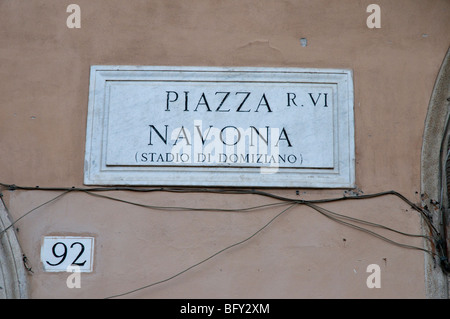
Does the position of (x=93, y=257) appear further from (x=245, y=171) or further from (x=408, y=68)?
(x=408, y=68)

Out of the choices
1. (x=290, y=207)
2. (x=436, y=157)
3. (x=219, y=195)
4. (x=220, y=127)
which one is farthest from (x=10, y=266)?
(x=436, y=157)

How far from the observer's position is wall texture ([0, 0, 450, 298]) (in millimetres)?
4457

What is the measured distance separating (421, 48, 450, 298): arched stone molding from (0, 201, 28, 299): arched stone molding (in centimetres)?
239

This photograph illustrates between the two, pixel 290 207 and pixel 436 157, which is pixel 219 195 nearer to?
pixel 290 207

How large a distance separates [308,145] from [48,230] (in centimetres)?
166

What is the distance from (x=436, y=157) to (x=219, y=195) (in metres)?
1.37

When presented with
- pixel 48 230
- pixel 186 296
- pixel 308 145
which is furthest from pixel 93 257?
pixel 308 145

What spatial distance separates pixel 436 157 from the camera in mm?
4684

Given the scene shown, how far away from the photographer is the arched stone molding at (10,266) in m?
4.44

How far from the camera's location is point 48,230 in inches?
179

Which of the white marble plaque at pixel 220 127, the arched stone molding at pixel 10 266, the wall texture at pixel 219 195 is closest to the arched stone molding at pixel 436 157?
the wall texture at pixel 219 195

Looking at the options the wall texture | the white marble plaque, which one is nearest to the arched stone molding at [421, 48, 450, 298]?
the wall texture

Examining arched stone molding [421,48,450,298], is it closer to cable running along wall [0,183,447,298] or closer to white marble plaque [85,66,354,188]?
cable running along wall [0,183,447,298]

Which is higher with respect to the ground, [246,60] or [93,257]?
[246,60]
